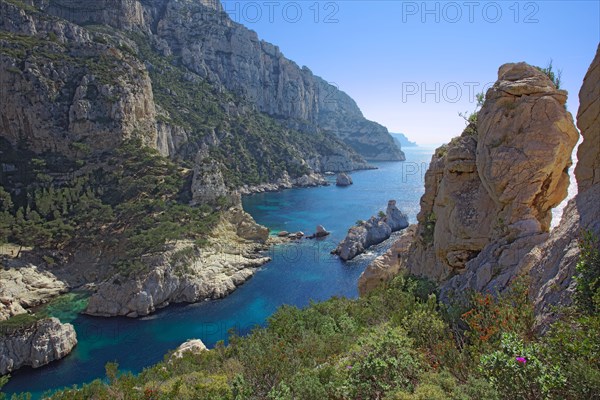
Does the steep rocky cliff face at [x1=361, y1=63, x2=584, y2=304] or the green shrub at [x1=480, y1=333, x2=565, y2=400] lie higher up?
the steep rocky cliff face at [x1=361, y1=63, x2=584, y2=304]

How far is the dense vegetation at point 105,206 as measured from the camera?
41.8 metres

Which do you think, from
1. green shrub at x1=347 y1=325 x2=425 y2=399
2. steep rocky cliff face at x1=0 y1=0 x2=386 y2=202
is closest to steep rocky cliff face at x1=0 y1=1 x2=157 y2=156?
steep rocky cliff face at x1=0 y1=0 x2=386 y2=202

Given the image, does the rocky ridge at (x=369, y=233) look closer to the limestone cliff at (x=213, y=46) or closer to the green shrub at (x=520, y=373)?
the green shrub at (x=520, y=373)

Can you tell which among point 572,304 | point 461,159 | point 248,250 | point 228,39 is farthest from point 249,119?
point 572,304

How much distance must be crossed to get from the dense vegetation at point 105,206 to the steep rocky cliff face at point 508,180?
33079 millimetres

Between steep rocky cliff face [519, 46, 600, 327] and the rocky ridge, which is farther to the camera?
the rocky ridge

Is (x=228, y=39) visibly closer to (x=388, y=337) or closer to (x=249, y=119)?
(x=249, y=119)

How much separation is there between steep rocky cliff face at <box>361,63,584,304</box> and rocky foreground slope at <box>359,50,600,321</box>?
0.03 metres

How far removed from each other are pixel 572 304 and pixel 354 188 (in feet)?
342

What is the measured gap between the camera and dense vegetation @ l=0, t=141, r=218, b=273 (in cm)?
4181

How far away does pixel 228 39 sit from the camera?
134 meters

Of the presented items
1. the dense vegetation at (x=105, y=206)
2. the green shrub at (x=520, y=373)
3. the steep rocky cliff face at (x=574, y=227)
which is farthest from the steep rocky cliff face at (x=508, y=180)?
the dense vegetation at (x=105, y=206)

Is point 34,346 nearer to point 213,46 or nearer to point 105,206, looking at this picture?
point 105,206

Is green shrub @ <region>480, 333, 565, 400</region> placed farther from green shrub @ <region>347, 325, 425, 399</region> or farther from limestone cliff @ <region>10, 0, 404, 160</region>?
limestone cliff @ <region>10, 0, 404, 160</region>
